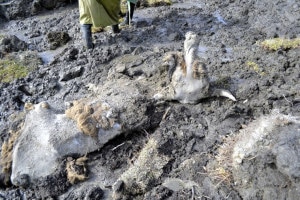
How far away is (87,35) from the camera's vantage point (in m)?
6.45

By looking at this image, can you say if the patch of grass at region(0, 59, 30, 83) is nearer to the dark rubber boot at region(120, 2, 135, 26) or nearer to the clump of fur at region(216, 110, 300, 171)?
the dark rubber boot at region(120, 2, 135, 26)

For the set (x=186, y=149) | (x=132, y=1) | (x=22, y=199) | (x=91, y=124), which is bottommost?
(x=22, y=199)

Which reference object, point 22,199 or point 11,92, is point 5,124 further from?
point 22,199

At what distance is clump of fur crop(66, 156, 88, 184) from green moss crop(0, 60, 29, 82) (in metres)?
2.34

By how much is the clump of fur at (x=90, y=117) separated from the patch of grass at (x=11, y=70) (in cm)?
180

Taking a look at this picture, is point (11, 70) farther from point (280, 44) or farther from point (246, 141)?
point (280, 44)

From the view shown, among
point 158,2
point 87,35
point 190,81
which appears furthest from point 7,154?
point 158,2

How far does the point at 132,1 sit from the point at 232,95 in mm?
2885

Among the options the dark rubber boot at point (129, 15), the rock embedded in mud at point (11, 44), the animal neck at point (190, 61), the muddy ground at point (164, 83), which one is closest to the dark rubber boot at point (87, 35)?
the muddy ground at point (164, 83)

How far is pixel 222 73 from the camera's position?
5.58 m

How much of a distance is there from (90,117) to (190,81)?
4.58 ft

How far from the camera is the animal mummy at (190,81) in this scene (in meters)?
4.89

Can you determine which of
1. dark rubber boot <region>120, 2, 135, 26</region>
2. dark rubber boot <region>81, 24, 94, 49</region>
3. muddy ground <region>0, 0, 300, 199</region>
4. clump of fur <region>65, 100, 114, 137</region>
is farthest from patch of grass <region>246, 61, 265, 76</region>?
dark rubber boot <region>81, 24, 94, 49</region>

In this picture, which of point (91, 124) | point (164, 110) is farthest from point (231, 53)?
point (91, 124)
